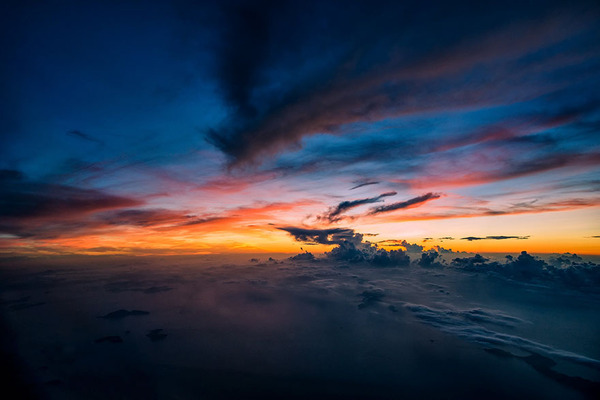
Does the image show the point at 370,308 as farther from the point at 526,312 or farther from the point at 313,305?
the point at 526,312

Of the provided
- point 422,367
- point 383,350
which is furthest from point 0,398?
point 422,367

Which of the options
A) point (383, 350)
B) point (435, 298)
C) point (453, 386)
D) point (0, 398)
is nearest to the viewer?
point (0, 398)

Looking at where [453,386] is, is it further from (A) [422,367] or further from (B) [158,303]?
(B) [158,303]

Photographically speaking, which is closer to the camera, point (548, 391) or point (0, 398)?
point (0, 398)

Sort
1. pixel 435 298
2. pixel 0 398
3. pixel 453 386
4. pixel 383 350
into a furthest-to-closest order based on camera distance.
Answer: pixel 435 298, pixel 383 350, pixel 453 386, pixel 0 398

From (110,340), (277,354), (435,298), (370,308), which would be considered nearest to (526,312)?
(435,298)

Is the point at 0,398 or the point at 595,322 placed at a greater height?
the point at 0,398

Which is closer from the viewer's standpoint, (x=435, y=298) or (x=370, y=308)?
(x=370, y=308)

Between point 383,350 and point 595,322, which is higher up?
point 383,350

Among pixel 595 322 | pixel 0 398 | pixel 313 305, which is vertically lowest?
pixel 595 322
